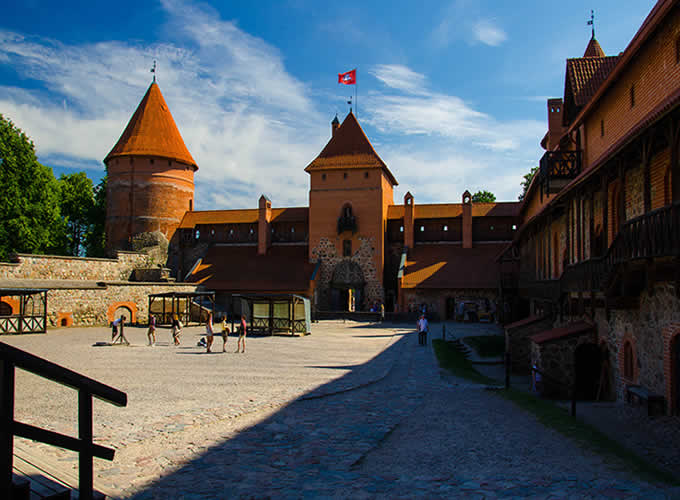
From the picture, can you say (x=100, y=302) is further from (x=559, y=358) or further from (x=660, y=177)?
(x=660, y=177)

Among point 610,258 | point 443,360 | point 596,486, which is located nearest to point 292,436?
→ point 596,486

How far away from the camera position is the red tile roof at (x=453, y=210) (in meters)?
38.3

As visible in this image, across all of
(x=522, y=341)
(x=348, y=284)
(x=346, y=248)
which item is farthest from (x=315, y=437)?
(x=346, y=248)

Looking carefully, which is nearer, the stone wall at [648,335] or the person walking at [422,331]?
the stone wall at [648,335]

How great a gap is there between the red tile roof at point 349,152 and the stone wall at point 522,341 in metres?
22.5

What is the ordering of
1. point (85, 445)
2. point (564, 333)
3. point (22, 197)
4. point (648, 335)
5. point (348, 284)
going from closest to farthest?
point (85, 445) < point (648, 335) < point (564, 333) < point (22, 197) < point (348, 284)

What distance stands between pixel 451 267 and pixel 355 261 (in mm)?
6810

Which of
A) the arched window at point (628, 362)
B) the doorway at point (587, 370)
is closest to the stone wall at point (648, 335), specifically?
the arched window at point (628, 362)

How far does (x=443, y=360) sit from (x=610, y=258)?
701 centimetres

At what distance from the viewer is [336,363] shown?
51.3 ft

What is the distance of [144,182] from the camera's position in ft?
141

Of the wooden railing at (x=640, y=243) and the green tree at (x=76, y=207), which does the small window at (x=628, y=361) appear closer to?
the wooden railing at (x=640, y=243)

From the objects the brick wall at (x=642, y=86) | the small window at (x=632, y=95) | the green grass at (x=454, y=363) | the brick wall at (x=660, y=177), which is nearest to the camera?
the brick wall at (x=660, y=177)

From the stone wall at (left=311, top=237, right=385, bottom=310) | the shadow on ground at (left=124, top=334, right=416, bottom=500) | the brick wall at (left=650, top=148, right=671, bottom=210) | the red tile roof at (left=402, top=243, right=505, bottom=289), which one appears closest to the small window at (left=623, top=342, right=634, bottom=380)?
the brick wall at (left=650, top=148, right=671, bottom=210)
